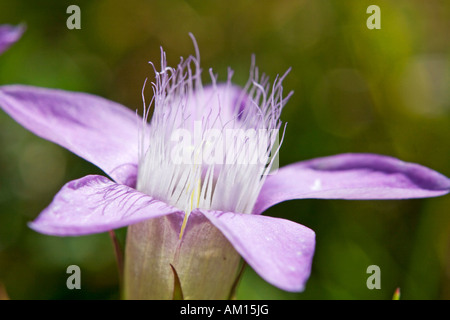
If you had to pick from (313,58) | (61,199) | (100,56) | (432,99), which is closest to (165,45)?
(100,56)

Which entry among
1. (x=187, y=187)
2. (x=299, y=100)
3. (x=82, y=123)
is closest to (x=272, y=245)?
(x=187, y=187)

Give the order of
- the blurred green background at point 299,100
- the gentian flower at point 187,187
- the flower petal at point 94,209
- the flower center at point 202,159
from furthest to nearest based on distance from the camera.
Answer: the blurred green background at point 299,100, the flower center at point 202,159, the gentian flower at point 187,187, the flower petal at point 94,209

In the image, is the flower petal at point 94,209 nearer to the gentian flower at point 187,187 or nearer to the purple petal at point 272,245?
the gentian flower at point 187,187

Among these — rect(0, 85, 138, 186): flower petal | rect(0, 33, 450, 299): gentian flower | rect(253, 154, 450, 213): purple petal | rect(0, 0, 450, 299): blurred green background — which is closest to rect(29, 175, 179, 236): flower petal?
rect(0, 33, 450, 299): gentian flower

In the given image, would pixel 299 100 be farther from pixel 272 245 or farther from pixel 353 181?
pixel 272 245

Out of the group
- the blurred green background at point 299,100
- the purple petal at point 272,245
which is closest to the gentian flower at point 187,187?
the purple petal at point 272,245

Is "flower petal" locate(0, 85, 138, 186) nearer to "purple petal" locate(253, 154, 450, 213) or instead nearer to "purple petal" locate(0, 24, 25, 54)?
"purple petal" locate(0, 24, 25, 54)

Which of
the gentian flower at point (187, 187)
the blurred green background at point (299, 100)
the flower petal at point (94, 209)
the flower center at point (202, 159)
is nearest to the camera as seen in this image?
the flower petal at point (94, 209)

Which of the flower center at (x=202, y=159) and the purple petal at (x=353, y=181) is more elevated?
the flower center at (x=202, y=159)
